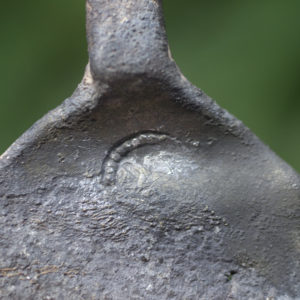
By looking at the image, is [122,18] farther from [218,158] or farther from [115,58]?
[218,158]

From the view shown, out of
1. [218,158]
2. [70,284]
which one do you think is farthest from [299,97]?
[70,284]

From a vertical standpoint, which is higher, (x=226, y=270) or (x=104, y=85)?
(x=104, y=85)

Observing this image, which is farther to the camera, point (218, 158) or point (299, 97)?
point (299, 97)

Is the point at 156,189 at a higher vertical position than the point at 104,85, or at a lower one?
lower

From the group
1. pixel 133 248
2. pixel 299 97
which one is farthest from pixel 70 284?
pixel 299 97

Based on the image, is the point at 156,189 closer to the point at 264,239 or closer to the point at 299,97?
the point at 264,239

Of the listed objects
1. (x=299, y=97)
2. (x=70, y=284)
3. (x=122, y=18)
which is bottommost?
(x=70, y=284)
